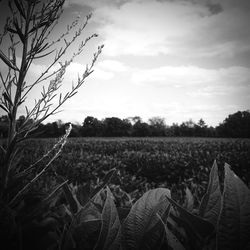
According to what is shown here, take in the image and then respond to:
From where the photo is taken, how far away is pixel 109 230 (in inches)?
22.3

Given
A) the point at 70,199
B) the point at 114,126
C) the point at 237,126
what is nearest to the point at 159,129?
the point at 114,126

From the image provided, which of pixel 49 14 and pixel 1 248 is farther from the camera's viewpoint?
pixel 49 14

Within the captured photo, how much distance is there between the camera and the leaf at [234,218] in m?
0.45

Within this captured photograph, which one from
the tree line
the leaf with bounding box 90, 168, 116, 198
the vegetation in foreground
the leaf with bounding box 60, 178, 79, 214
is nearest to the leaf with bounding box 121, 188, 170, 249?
the vegetation in foreground

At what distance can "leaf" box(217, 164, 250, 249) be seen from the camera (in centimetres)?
45

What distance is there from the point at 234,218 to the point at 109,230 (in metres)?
0.30

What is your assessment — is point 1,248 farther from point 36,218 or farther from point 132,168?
point 132,168

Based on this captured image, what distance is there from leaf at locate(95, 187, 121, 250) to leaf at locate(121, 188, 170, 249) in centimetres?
4

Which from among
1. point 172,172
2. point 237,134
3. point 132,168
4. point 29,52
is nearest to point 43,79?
point 29,52

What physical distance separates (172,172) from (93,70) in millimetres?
13714

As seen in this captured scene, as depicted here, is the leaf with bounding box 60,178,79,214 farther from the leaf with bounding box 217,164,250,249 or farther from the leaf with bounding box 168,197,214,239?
the leaf with bounding box 217,164,250,249

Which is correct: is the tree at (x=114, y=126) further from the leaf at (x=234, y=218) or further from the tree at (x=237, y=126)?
the leaf at (x=234, y=218)

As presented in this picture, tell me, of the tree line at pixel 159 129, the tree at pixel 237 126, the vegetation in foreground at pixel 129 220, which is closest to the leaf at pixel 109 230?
the vegetation in foreground at pixel 129 220

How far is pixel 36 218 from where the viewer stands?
30.5 inches
